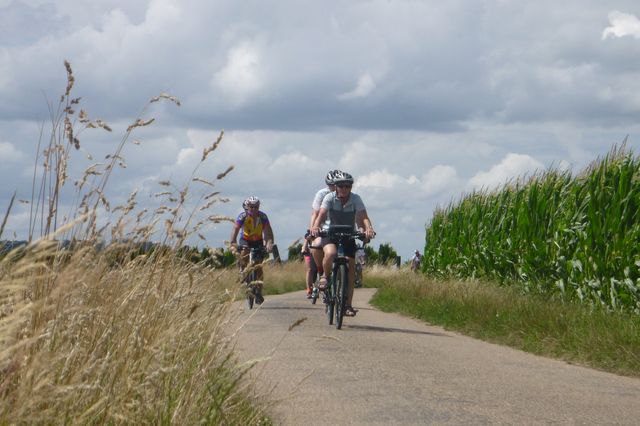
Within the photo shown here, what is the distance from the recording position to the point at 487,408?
23.4 ft

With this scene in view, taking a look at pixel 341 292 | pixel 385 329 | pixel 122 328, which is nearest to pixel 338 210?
pixel 341 292

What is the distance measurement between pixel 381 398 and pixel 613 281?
6.46 meters

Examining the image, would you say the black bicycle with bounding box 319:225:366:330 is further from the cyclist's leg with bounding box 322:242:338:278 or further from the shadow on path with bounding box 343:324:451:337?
the shadow on path with bounding box 343:324:451:337

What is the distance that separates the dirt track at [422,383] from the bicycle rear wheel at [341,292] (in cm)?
46

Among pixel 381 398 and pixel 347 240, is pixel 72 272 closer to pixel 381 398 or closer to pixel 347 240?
pixel 381 398

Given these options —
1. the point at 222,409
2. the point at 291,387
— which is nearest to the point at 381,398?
the point at 291,387

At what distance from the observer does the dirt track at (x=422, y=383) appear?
22.3ft

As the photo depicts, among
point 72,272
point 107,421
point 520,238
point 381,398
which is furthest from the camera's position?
point 520,238

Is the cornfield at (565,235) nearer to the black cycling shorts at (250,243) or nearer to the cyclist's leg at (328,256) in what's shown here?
the cyclist's leg at (328,256)

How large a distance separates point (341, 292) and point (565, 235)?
404 cm

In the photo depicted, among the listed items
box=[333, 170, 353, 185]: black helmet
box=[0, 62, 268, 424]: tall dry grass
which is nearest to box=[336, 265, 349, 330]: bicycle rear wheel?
box=[333, 170, 353, 185]: black helmet

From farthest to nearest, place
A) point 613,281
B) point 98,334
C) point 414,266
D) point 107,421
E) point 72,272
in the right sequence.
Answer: point 414,266 → point 613,281 → point 98,334 → point 107,421 → point 72,272

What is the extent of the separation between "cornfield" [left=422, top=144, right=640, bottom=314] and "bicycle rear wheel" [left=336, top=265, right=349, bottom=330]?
332cm

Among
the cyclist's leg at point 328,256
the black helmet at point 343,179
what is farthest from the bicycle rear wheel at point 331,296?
the black helmet at point 343,179
